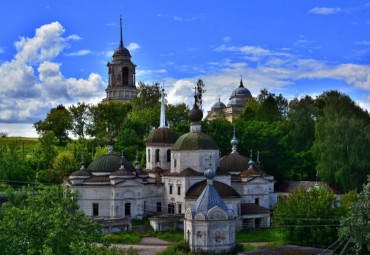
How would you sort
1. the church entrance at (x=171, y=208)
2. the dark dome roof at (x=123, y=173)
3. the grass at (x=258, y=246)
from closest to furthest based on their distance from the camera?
the grass at (x=258, y=246) < the dark dome roof at (x=123, y=173) < the church entrance at (x=171, y=208)

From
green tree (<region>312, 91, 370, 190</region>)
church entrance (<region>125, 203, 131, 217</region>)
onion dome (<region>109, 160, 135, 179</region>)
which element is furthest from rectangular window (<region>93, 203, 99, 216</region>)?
green tree (<region>312, 91, 370, 190</region>)

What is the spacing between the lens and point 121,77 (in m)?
84.9

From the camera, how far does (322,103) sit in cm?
7088

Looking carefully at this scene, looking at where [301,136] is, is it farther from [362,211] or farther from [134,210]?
[362,211]

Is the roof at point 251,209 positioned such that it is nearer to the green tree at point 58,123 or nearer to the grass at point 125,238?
the grass at point 125,238

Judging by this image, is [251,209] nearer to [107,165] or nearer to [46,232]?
[107,165]

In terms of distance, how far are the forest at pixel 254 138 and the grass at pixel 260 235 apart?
40.9 ft

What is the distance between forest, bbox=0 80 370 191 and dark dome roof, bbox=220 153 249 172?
7.66m

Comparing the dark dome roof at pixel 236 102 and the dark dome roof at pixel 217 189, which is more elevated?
the dark dome roof at pixel 236 102

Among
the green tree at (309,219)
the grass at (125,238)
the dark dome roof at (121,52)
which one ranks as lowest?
the grass at (125,238)

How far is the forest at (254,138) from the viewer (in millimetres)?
51841

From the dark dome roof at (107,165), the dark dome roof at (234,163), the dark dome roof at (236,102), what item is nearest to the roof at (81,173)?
the dark dome roof at (107,165)

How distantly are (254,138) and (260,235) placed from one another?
61.9 ft

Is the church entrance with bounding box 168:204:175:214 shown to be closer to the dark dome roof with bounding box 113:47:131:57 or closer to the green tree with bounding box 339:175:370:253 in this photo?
the green tree with bounding box 339:175:370:253
